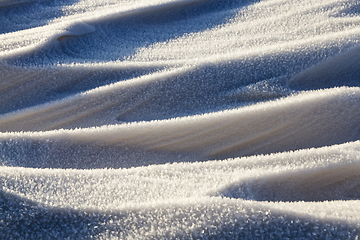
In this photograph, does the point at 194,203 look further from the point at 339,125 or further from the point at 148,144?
the point at 339,125

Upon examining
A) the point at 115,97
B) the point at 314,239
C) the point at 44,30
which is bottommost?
the point at 314,239

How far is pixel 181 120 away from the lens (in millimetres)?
623

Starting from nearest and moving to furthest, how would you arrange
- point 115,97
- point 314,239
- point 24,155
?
point 314,239 → point 24,155 → point 115,97

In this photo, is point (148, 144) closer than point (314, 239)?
No

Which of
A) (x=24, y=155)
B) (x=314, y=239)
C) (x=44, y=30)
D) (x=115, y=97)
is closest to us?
(x=314, y=239)

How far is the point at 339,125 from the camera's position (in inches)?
24.0

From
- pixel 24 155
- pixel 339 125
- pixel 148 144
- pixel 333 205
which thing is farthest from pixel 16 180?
pixel 339 125

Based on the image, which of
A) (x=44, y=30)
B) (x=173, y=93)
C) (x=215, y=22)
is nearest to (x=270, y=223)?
(x=173, y=93)

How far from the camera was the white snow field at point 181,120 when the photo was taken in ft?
1.42

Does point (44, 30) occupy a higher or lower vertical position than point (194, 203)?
higher

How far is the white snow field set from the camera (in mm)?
434

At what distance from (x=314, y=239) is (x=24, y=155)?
0.50 meters

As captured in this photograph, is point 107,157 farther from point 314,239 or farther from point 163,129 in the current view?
point 314,239

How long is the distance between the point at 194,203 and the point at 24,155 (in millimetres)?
344
